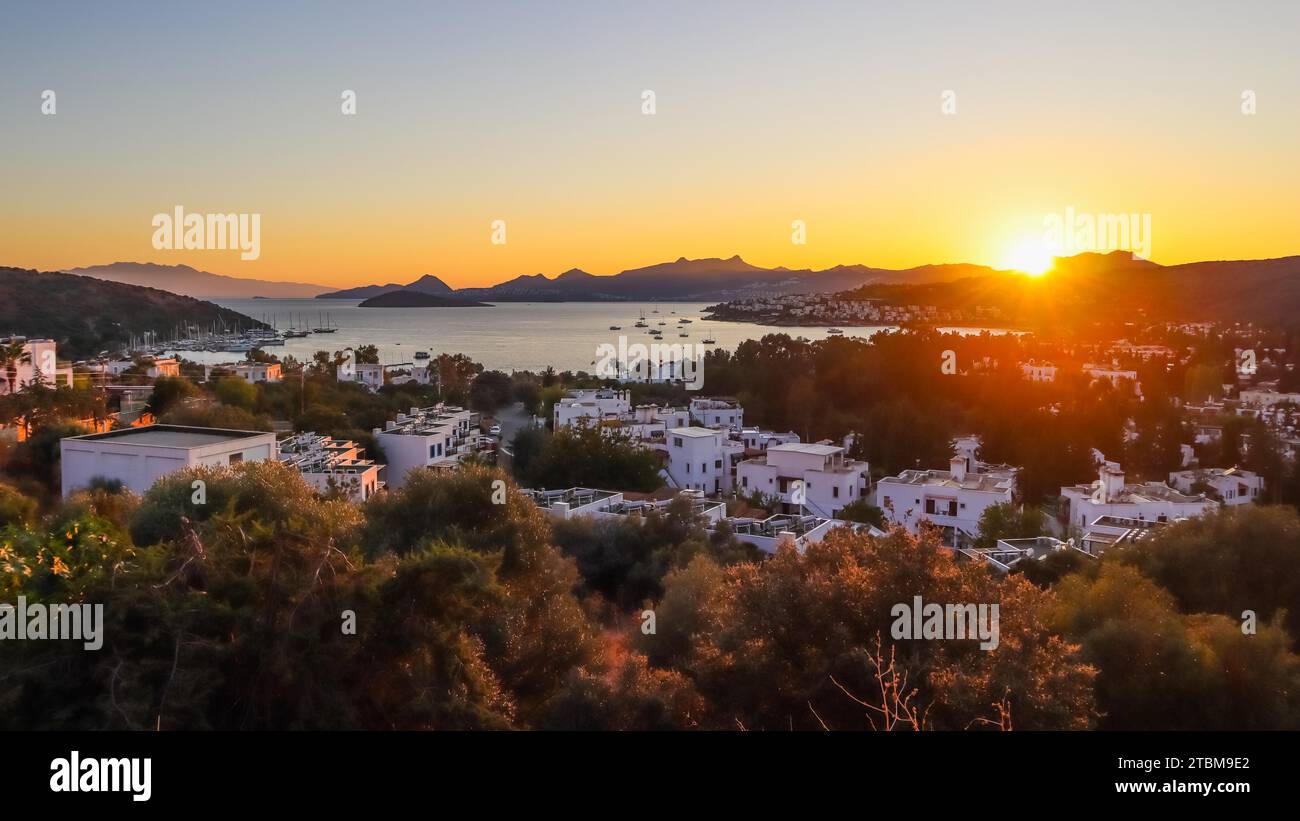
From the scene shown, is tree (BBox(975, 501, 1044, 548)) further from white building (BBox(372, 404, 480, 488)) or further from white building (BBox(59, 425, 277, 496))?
white building (BBox(59, 425, 277, 496))

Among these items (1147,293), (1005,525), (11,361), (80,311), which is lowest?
(1005,525)

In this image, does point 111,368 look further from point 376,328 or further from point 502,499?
point 376,328

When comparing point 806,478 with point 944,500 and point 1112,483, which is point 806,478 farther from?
point 1112,483

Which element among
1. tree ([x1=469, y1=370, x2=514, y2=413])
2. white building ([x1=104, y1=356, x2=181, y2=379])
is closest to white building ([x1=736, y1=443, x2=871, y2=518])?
tree ([x1=469, y1=370, x2=514, y2=413])

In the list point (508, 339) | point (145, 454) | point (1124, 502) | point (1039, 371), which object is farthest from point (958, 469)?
point (508, 339)

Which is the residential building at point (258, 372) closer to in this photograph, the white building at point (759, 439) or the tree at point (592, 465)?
the tree at point (592, 465)

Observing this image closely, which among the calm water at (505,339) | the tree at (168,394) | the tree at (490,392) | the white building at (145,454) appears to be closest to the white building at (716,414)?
the tree at (490,392)
